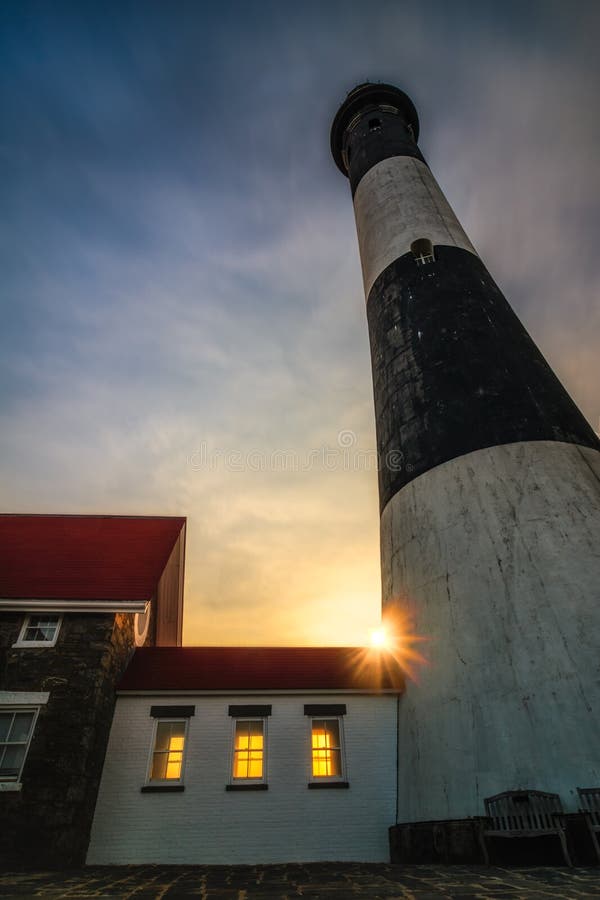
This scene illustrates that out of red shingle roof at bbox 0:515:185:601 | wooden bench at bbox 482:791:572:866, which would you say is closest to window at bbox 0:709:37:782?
red shingle roof at bbox 0:515:185:601

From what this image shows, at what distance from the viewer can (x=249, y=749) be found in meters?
10.1

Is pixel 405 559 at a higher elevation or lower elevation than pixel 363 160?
lower

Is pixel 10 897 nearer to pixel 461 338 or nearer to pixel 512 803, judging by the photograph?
pixel 512 803

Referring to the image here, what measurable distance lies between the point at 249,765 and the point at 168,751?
1.73m

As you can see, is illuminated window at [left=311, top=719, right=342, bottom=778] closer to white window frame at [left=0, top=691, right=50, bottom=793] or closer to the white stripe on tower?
white window frame at [left=0, top=691, right=50, bottom=793]

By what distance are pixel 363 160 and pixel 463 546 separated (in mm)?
15488

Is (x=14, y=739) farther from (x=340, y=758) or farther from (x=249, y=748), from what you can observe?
(x=340, y=758)

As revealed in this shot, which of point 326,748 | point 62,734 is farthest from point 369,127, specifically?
point 62,734

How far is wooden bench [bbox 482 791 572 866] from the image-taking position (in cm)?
624

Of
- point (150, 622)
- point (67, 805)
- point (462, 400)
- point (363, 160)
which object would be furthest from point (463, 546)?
point (363, 160)

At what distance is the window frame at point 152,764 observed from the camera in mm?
9516

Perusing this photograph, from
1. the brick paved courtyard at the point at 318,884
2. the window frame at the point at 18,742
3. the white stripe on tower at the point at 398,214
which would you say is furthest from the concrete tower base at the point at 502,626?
the white stripe on tower at the point at 398,214

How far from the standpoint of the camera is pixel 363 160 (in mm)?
17781

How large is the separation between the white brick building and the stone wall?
2.04ft
